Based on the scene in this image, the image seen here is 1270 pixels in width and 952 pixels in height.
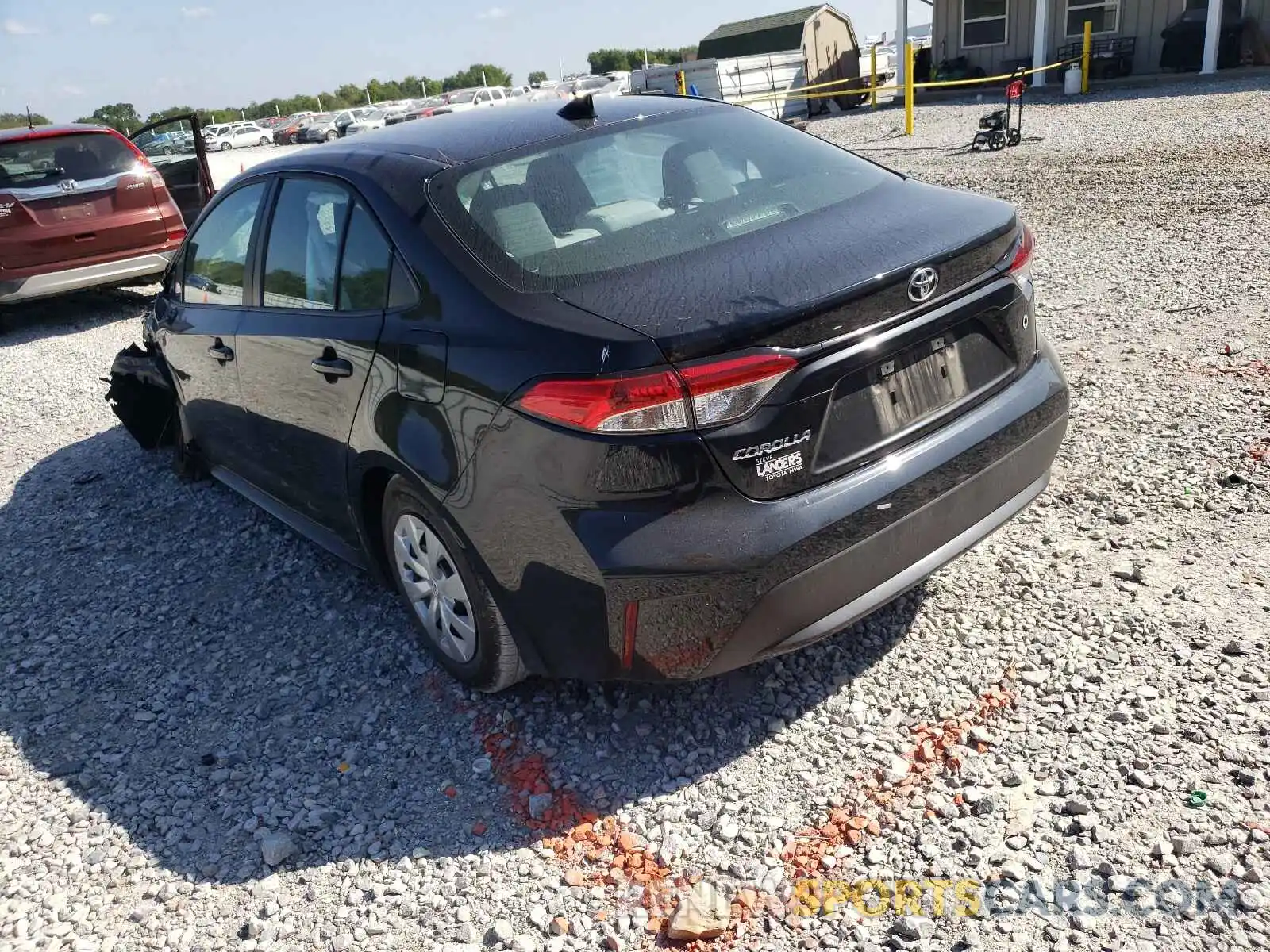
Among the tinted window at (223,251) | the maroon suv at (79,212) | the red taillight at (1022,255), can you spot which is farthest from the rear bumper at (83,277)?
the red taillight at (1022,255)

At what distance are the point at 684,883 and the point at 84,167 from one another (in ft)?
30.8

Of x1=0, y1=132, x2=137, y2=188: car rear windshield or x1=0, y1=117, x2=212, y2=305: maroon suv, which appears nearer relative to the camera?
→ x1=0, y1=117, x2=212, y2=305: maroon suv

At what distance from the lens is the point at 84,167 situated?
30.7 feet

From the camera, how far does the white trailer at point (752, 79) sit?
2680 centimetres

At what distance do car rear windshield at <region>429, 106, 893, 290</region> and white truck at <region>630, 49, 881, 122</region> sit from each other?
76.1 ft

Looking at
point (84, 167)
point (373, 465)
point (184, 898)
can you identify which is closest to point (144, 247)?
point (84, 167)

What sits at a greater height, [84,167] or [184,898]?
[84,167]

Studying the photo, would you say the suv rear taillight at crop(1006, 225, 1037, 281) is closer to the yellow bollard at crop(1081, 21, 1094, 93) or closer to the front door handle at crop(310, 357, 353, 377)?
the front door handle at crop(310, 357, 353, 377)

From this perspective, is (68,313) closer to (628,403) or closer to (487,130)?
(487,130)

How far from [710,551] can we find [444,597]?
1.11 metres

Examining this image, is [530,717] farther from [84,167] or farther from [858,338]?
[84,167]

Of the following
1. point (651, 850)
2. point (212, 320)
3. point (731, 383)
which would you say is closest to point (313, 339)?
point (212, 320)

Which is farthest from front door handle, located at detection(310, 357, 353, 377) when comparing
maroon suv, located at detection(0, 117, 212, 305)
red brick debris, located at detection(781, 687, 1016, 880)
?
maroon suv, located at detection(0, 117, 212, 305)

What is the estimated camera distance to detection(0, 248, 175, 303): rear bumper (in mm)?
8922
